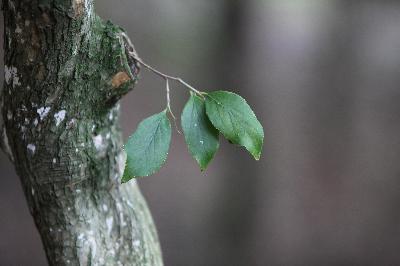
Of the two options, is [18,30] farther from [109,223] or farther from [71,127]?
[109,223]

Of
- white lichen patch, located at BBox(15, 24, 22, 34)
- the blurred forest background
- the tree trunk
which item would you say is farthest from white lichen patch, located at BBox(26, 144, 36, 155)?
the blurred forest background

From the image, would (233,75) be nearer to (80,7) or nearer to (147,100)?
(147,100)

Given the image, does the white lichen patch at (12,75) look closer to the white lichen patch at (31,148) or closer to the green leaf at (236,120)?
the white lichen patch at (31,148)

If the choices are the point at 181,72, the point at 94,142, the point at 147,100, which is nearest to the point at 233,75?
the point at 181,72

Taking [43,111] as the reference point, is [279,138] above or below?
above

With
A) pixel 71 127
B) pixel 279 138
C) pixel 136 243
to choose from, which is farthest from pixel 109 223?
pixel 279 138

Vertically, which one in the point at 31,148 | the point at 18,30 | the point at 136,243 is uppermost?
the point at 18,30
